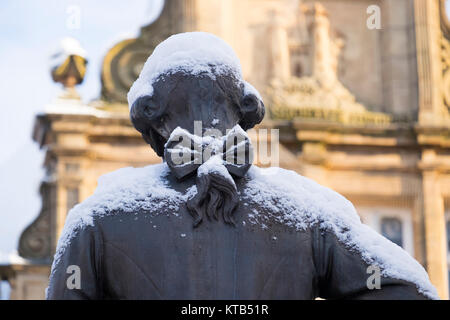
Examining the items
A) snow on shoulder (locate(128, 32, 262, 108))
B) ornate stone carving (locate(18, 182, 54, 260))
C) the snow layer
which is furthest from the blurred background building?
the snow layer

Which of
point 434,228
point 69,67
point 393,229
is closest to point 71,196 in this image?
point 69,67

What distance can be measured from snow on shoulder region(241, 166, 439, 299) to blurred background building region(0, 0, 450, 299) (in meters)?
10.9

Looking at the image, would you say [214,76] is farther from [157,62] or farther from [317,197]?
[317,197]

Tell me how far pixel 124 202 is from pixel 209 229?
0.69 feet

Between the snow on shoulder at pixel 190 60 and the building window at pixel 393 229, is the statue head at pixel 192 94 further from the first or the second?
the building window at pixel 393 229

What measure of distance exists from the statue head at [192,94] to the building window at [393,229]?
37.8ft

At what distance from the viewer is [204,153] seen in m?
3.35

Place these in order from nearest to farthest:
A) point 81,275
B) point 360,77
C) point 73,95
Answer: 1. point 81,275
2. point 73,95
3. point 360,77

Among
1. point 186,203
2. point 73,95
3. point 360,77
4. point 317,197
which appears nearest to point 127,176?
point 186,203

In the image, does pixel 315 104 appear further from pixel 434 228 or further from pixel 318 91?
pixel 434 228

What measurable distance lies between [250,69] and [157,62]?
39.5ft

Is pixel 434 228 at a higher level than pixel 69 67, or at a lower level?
lower

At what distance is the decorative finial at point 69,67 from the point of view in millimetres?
14656

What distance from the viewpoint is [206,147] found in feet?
11.0
